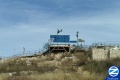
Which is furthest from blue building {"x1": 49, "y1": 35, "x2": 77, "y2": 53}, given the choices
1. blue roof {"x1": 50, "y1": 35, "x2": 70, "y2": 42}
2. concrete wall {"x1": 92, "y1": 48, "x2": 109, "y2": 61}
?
concrete wall {"x1": 92, "y1": 48, "x2": 109, "y2": 61}

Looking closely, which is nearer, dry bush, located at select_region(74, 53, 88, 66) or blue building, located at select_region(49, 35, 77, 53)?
dry bush, located at select_region(74, 53, 88, 66)

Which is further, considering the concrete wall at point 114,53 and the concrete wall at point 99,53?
the concrete wall at point 99,53

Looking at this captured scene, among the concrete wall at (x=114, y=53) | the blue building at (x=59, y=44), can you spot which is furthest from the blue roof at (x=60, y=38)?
the concrete wall at (x=114, y=53)

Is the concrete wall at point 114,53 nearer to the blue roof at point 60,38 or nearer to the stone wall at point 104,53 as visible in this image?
the stone wall at point 104,53

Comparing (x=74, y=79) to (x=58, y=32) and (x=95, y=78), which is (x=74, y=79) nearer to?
(x=95, y=78)

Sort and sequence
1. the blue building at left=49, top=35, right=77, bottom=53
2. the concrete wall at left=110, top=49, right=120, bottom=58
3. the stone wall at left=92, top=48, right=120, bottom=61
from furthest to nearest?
the blue building at left=49, top=35, right=77, bottom=53, the stone wall at left=92, top=48, right=120, bottom=61, the concrete wall at left=110, top=49, right=120, bottom=58

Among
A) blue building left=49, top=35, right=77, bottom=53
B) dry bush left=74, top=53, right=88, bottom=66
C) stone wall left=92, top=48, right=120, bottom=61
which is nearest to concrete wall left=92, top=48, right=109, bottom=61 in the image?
stone wall left=92, top=48, right=120, bottom=61

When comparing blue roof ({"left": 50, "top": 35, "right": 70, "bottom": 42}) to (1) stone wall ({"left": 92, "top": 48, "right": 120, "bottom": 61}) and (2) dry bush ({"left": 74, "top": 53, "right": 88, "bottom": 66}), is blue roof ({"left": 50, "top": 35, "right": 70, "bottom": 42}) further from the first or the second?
(1) stone wall ({"left": 92, "top": 48, "right": 120, "bottom": 61})

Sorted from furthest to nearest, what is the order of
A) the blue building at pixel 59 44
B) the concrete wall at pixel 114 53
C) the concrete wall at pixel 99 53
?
the blue building at pixel 59 44
the concrete wall at pixel 99 53
the concrete wall at pixel 114 53

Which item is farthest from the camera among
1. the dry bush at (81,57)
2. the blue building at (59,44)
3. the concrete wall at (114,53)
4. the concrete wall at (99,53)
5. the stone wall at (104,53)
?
the blue building at (59,44)

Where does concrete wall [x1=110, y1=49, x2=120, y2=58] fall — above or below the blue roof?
below

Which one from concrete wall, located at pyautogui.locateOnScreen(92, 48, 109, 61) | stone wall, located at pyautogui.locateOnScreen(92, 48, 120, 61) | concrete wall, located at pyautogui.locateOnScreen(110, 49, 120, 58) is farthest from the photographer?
concrete wall, located at pyautogui.locateOnScreen(92, 48, 109, 61)

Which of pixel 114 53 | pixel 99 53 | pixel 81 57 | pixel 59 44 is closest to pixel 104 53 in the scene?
pixel 99 53

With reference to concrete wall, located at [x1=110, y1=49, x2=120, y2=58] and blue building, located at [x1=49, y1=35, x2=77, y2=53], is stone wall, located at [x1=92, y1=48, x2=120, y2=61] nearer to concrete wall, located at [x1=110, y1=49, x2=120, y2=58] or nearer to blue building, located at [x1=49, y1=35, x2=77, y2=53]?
concrete wall, located at [x1=110, y1=49, x2=120, y2=58]
